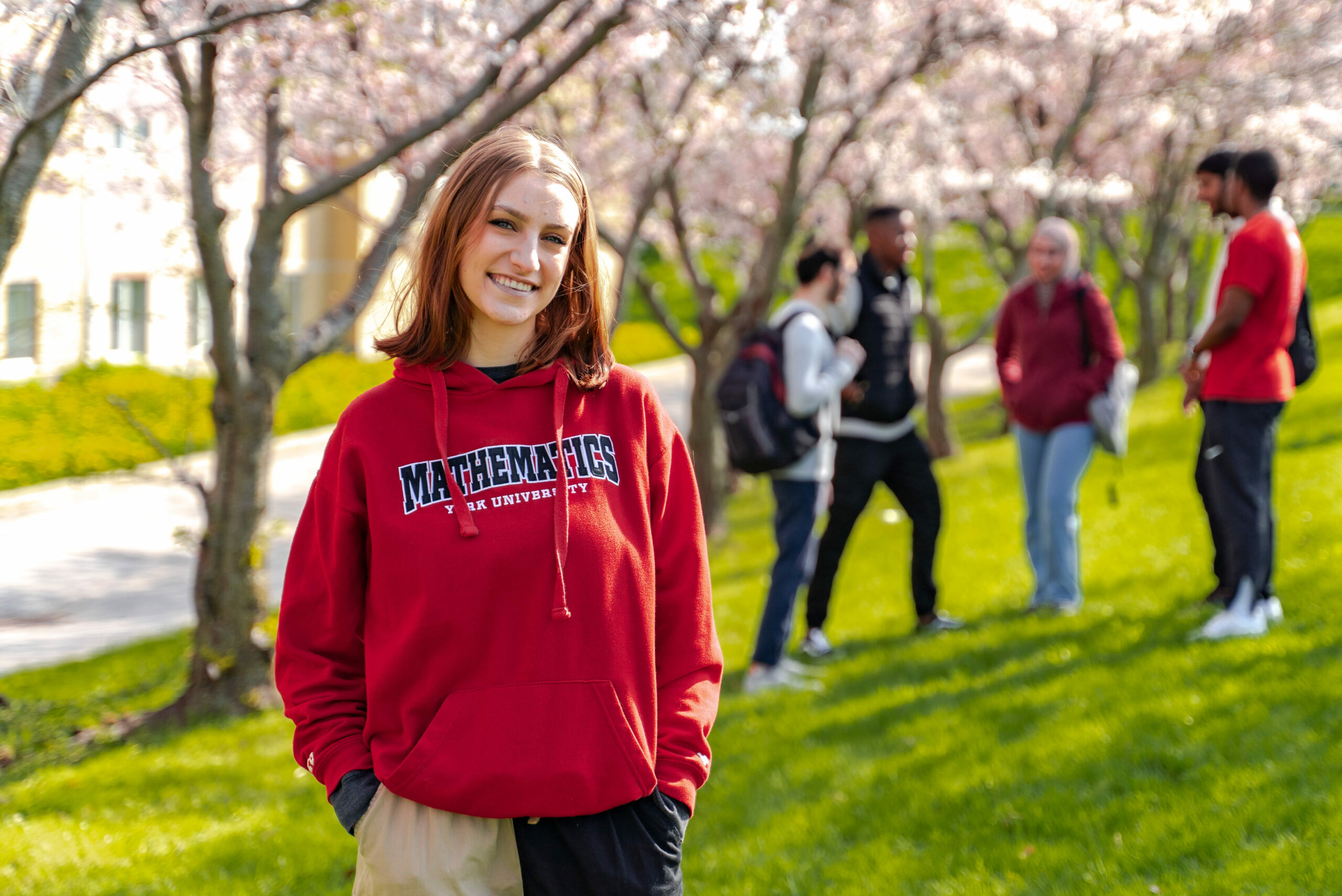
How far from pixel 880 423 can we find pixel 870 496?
37 cm

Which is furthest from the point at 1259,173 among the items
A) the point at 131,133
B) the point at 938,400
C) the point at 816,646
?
the point at 938,400

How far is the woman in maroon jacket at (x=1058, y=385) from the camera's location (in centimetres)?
660

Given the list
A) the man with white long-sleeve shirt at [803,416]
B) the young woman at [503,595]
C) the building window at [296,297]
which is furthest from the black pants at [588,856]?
the building window at [296,297]

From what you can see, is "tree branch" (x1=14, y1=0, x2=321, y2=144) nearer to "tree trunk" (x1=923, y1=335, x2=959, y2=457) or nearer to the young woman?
the young woman

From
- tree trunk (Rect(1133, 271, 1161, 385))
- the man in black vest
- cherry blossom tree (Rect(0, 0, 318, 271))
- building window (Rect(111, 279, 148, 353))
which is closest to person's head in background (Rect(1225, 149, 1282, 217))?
the man in black vest

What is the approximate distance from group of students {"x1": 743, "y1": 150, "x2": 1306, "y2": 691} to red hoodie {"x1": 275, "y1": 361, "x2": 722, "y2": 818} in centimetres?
365

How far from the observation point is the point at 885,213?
636 centimetres

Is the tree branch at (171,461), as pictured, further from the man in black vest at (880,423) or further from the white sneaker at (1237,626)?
the white sneaker at (1237,626)

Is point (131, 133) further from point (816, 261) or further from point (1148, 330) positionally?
point (1148, 330)

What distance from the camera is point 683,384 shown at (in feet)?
88.8

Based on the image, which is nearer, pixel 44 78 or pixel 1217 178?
pixel 44 78

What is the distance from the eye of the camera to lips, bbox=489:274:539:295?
2.14 metres

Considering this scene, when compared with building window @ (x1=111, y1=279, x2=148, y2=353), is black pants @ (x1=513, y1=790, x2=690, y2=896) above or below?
below

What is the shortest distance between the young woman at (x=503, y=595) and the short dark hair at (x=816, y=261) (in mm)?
3888
